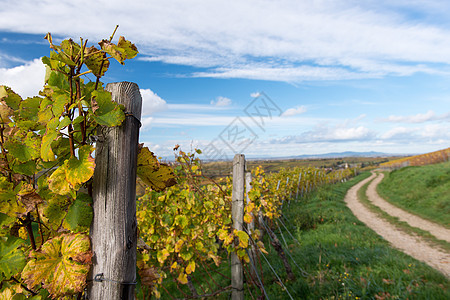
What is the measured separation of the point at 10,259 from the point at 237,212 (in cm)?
235

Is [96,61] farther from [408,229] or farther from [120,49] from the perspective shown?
[408,229]

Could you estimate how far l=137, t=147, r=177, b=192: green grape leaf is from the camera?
122 cm

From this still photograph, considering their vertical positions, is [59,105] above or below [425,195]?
above

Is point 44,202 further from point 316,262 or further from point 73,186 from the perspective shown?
point 316,262

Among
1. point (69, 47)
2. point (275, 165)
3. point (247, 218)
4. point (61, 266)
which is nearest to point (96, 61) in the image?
point (69, 47)

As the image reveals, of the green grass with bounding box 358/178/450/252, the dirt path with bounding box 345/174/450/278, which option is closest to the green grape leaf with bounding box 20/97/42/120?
the dirt path with bounding box 345/174/450/278

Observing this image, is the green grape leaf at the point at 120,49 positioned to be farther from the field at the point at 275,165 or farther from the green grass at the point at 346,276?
the green grass at the point at 346,276

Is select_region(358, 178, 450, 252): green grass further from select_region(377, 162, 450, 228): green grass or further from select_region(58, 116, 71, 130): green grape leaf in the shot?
select_region(58, 116, 71, 130): green grape leaf

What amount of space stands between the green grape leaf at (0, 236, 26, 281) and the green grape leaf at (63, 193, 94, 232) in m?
0.23

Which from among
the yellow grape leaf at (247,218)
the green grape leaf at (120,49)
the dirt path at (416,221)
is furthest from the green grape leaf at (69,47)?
the dirt path at (416,221)

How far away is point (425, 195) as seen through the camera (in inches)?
528

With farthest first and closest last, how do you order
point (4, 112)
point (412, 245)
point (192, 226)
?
point (412, 245) < point (192, 226) < point (4, 112)

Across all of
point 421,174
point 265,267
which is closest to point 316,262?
point 265,267

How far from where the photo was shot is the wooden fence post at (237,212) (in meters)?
3.16
